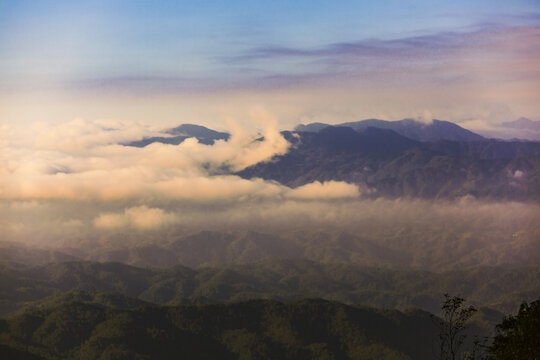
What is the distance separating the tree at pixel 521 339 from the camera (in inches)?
Answer: 4194

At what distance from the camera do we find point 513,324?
119750 millimetres

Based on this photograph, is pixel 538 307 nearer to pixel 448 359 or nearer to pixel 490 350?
pixel 490 350

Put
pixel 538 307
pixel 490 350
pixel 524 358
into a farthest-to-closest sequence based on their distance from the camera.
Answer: pixel 538 307 < pixel 490 350 < pixel 524 358

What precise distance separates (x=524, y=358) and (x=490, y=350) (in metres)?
9.52

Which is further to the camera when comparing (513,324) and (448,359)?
(513,324)

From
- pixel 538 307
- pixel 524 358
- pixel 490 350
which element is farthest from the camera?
pixel 538 307

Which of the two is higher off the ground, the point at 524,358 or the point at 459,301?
the point at 459,301

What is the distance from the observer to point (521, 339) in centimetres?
11475

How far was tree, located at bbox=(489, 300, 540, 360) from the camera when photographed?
10654 cm

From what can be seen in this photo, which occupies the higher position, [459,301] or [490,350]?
[459,301]

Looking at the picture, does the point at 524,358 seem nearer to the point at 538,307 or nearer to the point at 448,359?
the point at 448,359

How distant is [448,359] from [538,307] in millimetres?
25070

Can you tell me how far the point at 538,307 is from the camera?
122625 mm

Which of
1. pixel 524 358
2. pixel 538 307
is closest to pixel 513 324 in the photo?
pixel 538 307
